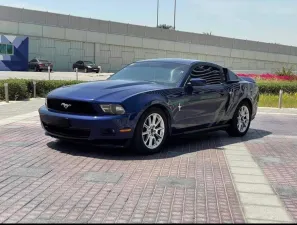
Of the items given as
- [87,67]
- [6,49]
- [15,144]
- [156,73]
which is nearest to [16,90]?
A: [15,144]

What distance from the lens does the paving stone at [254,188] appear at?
16.7ft

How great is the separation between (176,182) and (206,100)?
9.32 feet

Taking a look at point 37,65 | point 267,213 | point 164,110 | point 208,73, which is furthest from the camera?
point 37,65

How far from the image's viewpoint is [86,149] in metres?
7.09

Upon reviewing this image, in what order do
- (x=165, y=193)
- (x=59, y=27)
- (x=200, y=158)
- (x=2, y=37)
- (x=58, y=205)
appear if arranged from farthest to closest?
(x=59, y=27) → (x=2, y=37) → (x=200, y=158) → (x=165, y=193) → (x=58, y=205)

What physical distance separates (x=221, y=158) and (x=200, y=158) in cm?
34

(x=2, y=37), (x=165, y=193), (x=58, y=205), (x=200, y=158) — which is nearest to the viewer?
(x=58, y=205)

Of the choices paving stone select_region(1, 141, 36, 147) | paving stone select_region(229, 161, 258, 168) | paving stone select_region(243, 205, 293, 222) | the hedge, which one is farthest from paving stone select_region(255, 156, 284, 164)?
the hedge

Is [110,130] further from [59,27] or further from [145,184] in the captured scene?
[59,27]

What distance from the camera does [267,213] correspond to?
4281 mm

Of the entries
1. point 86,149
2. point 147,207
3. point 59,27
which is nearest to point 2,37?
point 59,27

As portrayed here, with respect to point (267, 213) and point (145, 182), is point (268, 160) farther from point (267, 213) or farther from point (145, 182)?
point (267, 213)

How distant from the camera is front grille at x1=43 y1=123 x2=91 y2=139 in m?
6.52

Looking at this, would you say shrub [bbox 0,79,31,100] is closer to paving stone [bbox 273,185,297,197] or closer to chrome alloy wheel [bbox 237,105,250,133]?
chrome alloy wheel [bbox 237,105,250,133]
